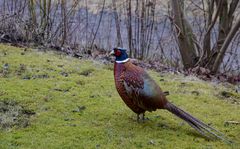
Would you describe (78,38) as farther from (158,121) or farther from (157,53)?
(158,121)

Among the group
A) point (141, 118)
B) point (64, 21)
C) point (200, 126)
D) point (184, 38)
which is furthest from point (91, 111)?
Result: point (184, 38)

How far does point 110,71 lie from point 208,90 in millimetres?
1284

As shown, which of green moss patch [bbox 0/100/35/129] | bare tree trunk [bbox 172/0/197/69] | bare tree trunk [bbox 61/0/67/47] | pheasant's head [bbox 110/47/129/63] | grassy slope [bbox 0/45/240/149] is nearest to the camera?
grassy slope [bbox 0/45/240/149]

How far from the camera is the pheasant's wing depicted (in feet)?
12.3

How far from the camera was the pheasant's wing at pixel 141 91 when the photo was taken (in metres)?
3.76

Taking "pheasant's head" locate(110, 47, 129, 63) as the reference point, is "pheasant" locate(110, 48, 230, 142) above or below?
below

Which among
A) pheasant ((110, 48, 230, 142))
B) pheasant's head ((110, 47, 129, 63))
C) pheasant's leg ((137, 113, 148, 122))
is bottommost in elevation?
pheasant's leg ((137, 113, 148, 122))

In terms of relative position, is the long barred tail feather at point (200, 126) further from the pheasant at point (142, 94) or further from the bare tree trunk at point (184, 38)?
the bare tree trunk at point (184, 38)

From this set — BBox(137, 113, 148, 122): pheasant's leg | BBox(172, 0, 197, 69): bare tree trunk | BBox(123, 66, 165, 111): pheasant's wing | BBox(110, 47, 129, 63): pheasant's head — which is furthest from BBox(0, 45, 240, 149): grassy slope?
BBox(172, 0, 197, 69): bare tree trunk

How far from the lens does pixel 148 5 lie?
6.88 meters

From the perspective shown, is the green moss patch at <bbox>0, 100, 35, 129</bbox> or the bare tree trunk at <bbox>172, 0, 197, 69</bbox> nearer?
the green moss patch at <bbox>0, 100, 35, 129</bbox>

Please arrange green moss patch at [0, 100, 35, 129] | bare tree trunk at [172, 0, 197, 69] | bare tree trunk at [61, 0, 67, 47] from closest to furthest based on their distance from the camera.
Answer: green moss patch at [0, 100, 35, 129], bare tree trunk at [61, 0, 67, 47], bare tree trunk at [172, 0, 197, 69]

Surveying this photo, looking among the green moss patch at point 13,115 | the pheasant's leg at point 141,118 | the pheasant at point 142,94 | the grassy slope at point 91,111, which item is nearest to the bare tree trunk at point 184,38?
the grassy slope at point 91,111

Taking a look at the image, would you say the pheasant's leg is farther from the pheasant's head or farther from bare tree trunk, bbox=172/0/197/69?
bare tree trunk, bbox=172/0/197/69
